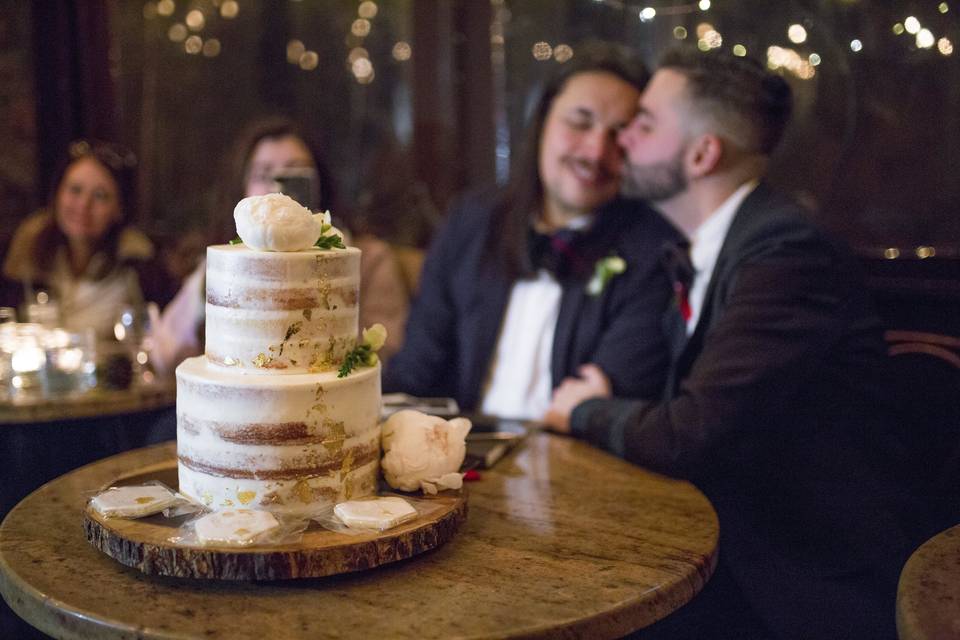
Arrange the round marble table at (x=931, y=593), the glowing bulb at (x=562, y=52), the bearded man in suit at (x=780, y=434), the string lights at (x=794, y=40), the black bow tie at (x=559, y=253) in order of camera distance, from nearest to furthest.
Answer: the round marble table at (x=931, y=593) → the bearded man in suit at (x=780, y=434) → the string lights at (x=794, y=40) → the black bow tie at (x=559, y=253) → the glowing bulb at (x=562, y=52)

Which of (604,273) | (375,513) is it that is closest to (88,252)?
(604,273)

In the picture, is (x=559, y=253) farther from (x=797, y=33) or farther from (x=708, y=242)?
(x=797, y=33)

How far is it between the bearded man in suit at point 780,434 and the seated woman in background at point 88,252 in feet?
6.74

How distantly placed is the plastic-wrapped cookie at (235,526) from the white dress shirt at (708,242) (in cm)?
131

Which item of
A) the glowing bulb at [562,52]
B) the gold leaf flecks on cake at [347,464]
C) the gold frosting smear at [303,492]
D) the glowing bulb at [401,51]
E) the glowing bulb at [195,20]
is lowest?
the gold frosting smear at [303,492]

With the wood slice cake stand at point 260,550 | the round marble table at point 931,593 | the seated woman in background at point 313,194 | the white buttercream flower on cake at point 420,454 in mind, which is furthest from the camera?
the seated woman in background at point 313,194

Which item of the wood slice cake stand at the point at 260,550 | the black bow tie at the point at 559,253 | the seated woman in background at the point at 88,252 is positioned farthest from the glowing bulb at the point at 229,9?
Answer: the wood slice cake stand at the point at 260,550

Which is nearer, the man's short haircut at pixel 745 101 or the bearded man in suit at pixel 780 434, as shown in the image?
the bearded man in suit at pixel 780 434

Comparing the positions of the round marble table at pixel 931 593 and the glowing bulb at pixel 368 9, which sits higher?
the glowing bulb at pixel 368 9

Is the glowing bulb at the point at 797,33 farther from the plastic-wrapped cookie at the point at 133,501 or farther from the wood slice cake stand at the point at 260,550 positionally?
the plastic-wrapped cookie at the point at 133,501

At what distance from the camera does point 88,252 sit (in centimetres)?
359

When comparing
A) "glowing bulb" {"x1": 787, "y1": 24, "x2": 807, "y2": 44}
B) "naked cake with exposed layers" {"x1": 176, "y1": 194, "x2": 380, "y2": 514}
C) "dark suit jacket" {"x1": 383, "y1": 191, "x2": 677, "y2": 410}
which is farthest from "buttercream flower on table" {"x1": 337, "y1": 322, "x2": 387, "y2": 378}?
"glowing bulb" {"x1": 787, "y1": 24, "x2": 807, "y2": 44}

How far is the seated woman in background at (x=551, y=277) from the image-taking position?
106 inches

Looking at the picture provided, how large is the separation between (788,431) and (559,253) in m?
0.95
